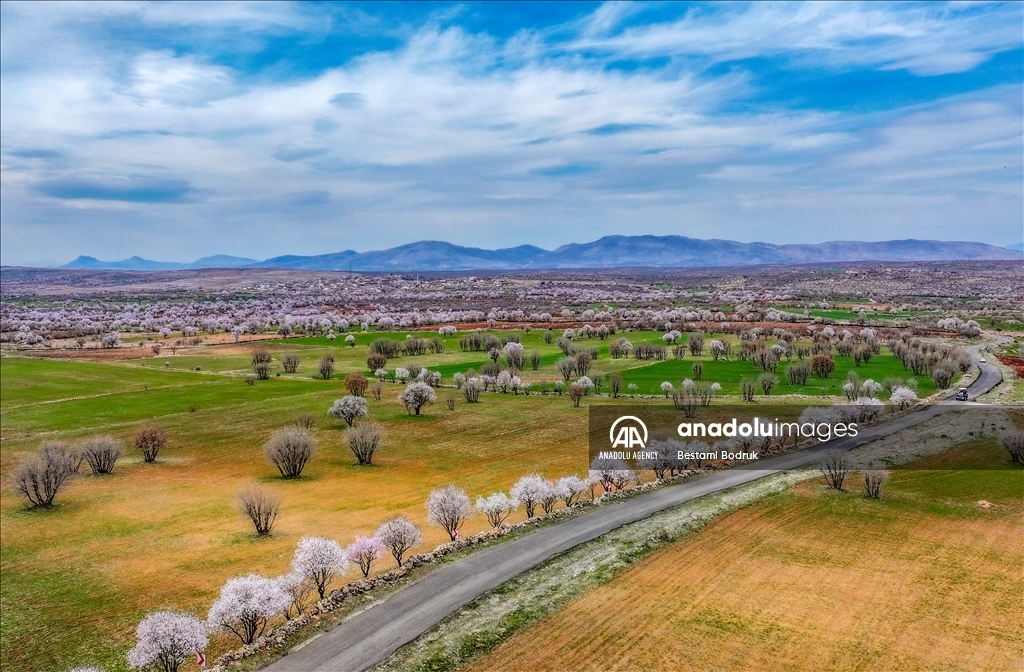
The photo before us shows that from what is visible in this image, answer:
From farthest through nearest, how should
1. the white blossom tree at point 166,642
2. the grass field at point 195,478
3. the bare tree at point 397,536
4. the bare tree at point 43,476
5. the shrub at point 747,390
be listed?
the shrub at point 747,390
the bare tree at point 43,476
the bare tree at point 397,536
the grass field at point 195,478
the white blossom tree at point 166,642

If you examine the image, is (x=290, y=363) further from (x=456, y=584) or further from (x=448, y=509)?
(x=456, y=584)

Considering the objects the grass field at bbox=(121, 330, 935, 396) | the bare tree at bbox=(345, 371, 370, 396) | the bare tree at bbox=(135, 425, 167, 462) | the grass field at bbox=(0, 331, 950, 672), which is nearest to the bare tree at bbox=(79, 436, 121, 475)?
the grass field at bbox=(0, 331, 950, 672)

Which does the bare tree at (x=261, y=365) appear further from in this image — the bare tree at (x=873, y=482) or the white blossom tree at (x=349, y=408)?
the bare tree at (x=873, y=482)

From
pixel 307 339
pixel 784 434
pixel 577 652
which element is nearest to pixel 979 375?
pixel 784 434

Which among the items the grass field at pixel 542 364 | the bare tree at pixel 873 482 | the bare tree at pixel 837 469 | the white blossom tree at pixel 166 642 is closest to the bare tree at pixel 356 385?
the grass field at pixel 542 364

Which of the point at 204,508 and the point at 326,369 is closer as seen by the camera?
the point at 204,508

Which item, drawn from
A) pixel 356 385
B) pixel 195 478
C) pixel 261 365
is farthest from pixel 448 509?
pixel 261 365

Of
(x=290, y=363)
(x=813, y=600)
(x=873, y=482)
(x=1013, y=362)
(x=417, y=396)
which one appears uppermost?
(x=290, y=363)

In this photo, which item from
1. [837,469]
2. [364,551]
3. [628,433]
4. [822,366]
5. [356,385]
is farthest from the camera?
[822,366]
